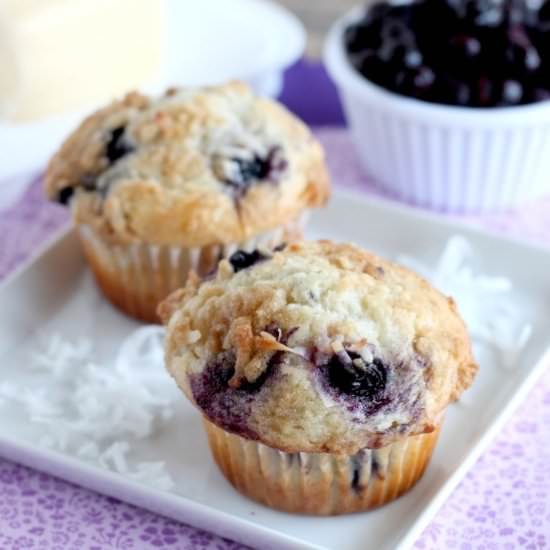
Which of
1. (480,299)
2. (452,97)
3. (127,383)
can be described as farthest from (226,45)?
(127,383)

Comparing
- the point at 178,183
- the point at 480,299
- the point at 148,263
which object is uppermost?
the point at 178,183

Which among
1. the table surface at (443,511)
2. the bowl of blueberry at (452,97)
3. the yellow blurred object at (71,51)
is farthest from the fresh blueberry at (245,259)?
the yellow blurred object at (71,51)

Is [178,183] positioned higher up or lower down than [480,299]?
higher up

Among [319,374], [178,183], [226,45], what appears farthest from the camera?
[226,45]

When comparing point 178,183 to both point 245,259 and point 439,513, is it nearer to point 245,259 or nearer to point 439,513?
point 245,259

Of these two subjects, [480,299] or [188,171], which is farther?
[480,299]

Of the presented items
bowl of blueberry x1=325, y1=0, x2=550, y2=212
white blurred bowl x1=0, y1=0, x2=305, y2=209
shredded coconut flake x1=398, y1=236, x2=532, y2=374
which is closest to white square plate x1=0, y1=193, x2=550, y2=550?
shredded coconut flake x1=398, y1=236, x2=532, y2=374

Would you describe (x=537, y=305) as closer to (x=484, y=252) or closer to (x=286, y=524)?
(x=484, y=252)
